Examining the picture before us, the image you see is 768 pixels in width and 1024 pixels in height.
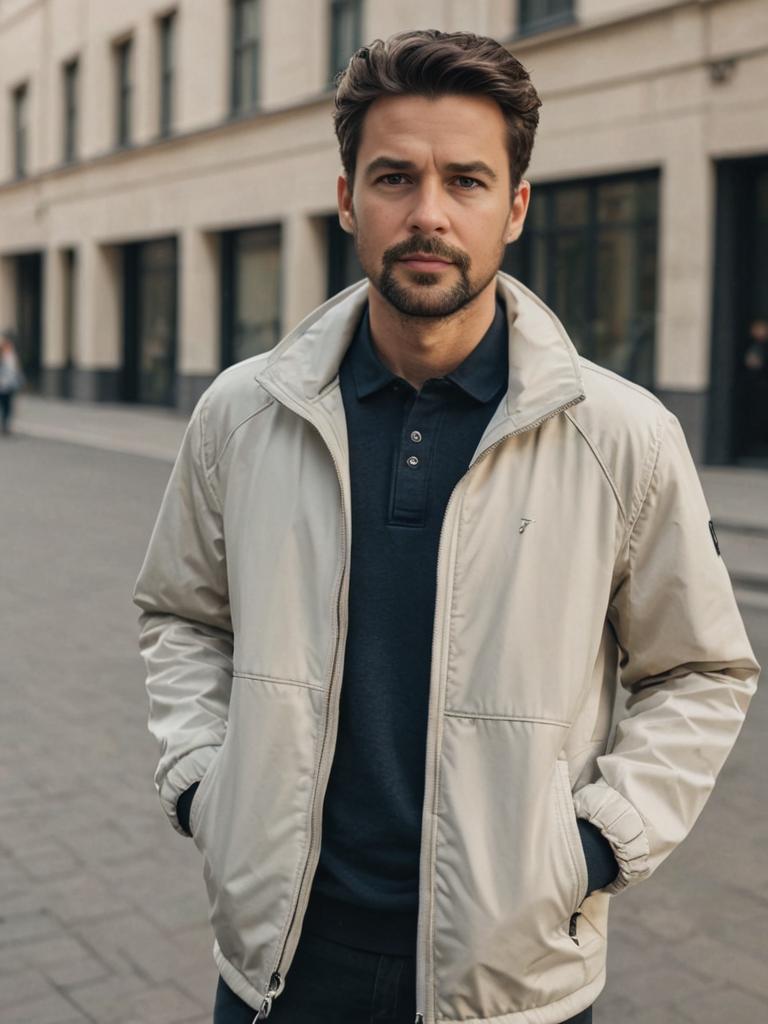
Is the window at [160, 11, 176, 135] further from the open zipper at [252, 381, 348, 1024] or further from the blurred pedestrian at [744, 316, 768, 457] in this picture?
the open zipper at [252, 381, 348, 1024]

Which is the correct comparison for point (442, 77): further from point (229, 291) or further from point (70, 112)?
point (70, 112)

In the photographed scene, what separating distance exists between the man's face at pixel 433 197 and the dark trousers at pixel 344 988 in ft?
2.99

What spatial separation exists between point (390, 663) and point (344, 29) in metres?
21.3

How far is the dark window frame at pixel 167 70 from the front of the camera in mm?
26953

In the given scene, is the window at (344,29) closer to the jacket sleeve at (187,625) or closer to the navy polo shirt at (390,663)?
the jacket sleeve at (187,625)

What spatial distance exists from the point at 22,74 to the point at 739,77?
77.6ft

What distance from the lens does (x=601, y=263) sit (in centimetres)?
1761

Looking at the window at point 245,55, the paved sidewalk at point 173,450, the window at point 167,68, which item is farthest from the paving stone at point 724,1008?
the window at point 167,68

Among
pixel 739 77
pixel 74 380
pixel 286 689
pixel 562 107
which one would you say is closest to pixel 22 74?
pixel 74 380

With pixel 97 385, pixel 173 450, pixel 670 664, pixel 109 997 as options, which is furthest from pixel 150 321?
pixel 670 664

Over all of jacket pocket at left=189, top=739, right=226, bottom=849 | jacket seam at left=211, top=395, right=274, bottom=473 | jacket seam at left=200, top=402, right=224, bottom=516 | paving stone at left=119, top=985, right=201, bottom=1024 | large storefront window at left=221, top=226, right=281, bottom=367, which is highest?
large storefront window at left=221, top=226, right=281, bottom=367

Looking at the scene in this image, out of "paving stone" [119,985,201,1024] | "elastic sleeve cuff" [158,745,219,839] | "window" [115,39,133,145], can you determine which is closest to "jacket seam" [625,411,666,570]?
"elastic sleeve cuff" [158,745,219,839]

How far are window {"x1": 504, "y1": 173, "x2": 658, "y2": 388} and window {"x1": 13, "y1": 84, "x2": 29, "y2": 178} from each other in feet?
65.9

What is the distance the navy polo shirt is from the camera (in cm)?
Result: 202
